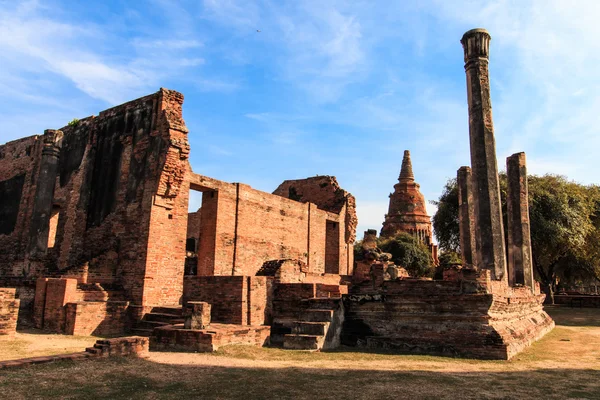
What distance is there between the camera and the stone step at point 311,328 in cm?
966

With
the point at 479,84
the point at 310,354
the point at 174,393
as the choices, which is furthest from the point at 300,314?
the point at 479,84

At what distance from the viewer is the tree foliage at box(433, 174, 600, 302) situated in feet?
76.6

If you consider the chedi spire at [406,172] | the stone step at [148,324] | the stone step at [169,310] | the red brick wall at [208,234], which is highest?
the chedi spire at [406,172]

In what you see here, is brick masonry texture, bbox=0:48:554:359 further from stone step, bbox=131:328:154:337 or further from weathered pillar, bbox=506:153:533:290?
weathered pillar, bbox=506:153:533:290

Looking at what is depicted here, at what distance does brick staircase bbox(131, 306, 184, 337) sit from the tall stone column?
7.82m

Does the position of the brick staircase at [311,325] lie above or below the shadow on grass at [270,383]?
above

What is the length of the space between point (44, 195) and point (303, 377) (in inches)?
485

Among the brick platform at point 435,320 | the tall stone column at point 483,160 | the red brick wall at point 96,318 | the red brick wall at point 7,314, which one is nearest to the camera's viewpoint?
the brick platform at point 435,320

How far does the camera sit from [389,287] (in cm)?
1035

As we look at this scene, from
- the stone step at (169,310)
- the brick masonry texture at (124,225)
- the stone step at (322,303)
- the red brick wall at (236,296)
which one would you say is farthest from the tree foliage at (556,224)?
the stone step at (169,310)

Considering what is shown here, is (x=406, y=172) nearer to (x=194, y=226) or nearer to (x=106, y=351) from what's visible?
(x=194, y=226)

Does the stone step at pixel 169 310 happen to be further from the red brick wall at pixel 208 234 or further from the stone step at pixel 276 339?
the red brick wall at pixel 208 234

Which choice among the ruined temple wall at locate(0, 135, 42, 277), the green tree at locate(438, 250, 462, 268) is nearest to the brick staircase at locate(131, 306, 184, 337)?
the ruined temple wall at locate(0, 135, 42, 277)

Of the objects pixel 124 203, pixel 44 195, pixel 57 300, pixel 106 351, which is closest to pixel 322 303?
pixel 106 351
